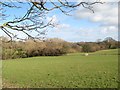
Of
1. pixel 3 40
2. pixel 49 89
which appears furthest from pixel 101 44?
pixel 3 40

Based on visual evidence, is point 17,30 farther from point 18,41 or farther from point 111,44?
point 111,44

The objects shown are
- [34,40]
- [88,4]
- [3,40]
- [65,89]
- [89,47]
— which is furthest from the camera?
[89,47]

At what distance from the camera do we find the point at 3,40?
26.3 ft

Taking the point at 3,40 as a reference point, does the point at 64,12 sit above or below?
above

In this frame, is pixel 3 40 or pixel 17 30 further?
pixel 3 40

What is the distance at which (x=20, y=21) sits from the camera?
7273 mm

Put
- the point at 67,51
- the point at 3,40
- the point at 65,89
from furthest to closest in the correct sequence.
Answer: the point at 67,51, the point at 65,89, the point at 3,40

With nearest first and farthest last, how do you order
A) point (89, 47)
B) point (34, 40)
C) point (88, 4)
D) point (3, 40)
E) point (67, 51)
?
point (88, 4) < point (34, 40) < point (3, 40) < point (67, 51) < point (89, 47)

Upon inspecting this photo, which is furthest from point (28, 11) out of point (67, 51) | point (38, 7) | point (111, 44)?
point (111, 44)

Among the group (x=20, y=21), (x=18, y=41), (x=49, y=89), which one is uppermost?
(x=20, y=21)

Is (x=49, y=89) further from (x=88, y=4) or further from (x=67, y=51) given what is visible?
(x=67, y=51)

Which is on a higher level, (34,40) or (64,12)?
(64,12)

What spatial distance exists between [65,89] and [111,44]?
78.1 m

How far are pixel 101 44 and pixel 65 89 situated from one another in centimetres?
8163
